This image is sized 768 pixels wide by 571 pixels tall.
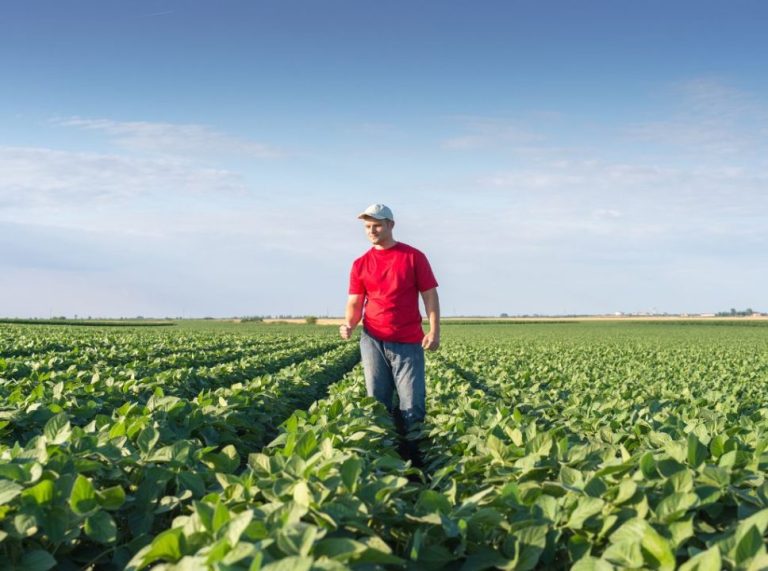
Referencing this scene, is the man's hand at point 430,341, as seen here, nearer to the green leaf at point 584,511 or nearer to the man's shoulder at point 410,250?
the man's shoulder at point 410,250

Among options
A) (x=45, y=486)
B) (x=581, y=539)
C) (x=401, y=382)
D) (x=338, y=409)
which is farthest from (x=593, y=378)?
(x=45, y=486)

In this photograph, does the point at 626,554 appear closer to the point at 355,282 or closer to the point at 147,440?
the point at 147,440

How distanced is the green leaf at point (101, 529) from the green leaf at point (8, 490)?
0.96 feet

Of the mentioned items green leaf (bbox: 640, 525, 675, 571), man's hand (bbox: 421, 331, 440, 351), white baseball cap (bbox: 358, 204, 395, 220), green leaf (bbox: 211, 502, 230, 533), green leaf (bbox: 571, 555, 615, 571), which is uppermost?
white baseball cap (bbox: 358, 204, 395, 220)

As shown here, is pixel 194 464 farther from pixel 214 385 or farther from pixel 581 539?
pixel 214 385

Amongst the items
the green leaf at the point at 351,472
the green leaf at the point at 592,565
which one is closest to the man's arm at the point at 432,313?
the green leaf at the point at 351,472

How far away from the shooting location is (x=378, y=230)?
637cm

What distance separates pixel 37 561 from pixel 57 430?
53.4 inches

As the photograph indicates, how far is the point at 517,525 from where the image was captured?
2.40 metres

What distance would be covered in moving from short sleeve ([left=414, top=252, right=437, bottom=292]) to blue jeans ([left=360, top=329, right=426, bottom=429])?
2.18 feet

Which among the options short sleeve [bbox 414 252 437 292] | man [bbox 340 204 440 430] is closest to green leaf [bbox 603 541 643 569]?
man [bbox 340 204 440 430]

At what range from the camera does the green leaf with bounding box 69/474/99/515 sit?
253 cm

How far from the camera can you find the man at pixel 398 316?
21.6ft

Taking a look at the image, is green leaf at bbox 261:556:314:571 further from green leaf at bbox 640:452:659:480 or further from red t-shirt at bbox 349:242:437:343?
red t-shirt at bbox 349:242:437:343
